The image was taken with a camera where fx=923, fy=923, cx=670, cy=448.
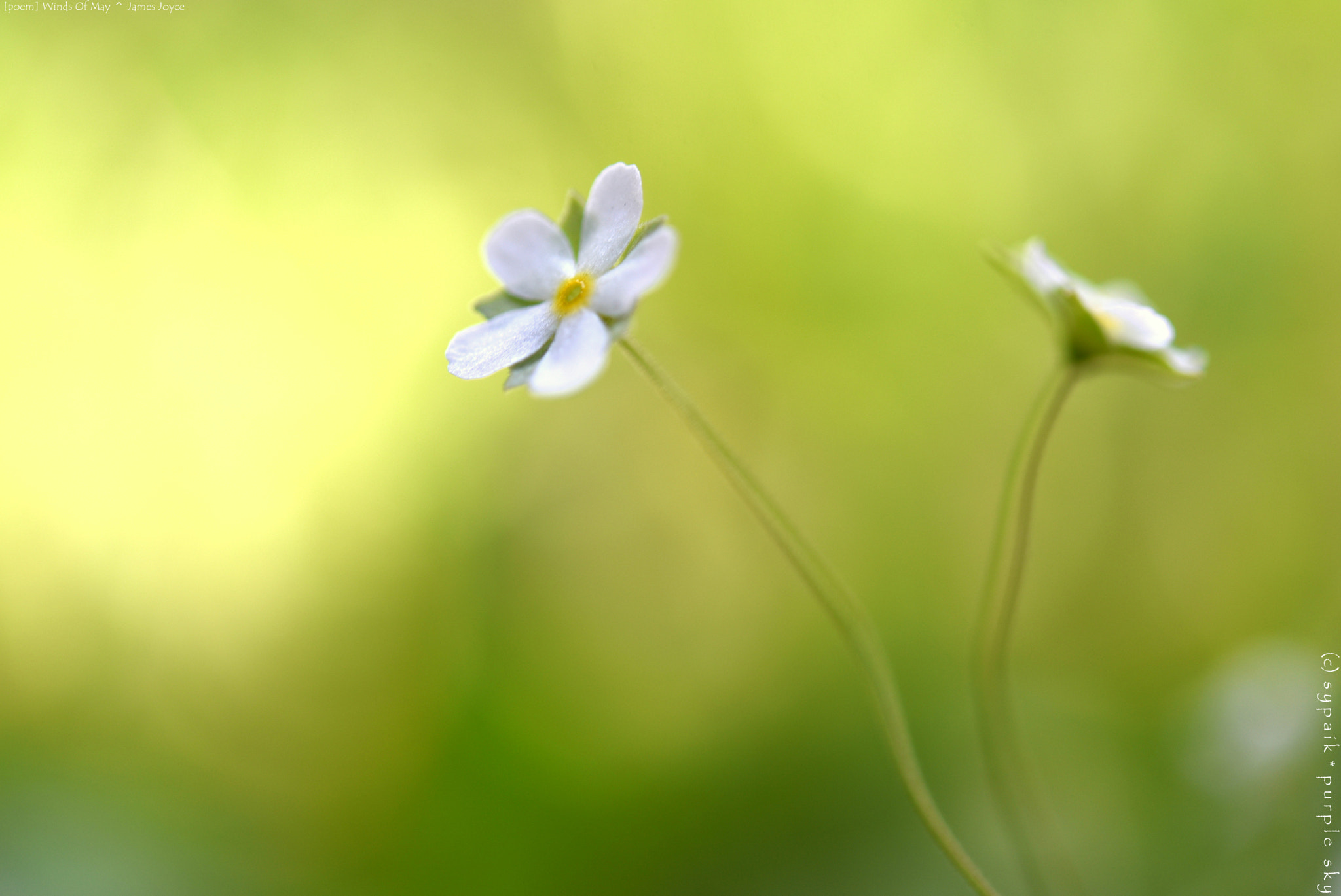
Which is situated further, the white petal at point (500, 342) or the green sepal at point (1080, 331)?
the green sepal at point (1080, 331)

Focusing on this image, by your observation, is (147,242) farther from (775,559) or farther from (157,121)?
(775,559)

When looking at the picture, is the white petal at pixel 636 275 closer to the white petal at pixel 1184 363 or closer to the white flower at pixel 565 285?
the white flower at pixel 565 285

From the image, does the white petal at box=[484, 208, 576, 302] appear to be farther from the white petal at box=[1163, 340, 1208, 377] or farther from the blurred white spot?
the blurred white spot

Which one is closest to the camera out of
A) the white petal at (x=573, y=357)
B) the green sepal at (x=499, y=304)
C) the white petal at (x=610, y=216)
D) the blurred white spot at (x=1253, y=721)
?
the white petal at (x=573, y=357)

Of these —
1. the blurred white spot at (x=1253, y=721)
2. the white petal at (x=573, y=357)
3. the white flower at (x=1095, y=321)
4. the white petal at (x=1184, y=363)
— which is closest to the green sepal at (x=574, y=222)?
the white petal at (x=573, y=357)

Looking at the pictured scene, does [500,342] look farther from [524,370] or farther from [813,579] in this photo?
[813,579]

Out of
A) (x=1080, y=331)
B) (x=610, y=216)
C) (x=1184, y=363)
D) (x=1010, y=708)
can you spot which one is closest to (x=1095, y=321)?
(x=1080, y=331)

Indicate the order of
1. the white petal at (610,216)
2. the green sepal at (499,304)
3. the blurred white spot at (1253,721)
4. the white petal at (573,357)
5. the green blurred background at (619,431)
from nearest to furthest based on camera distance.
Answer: the white petal at (573,357)
the white petal at (610,216)
the green sepal at (499,304)
the blurred white spot at (1253,721)
the green blurred background at (619,431)
